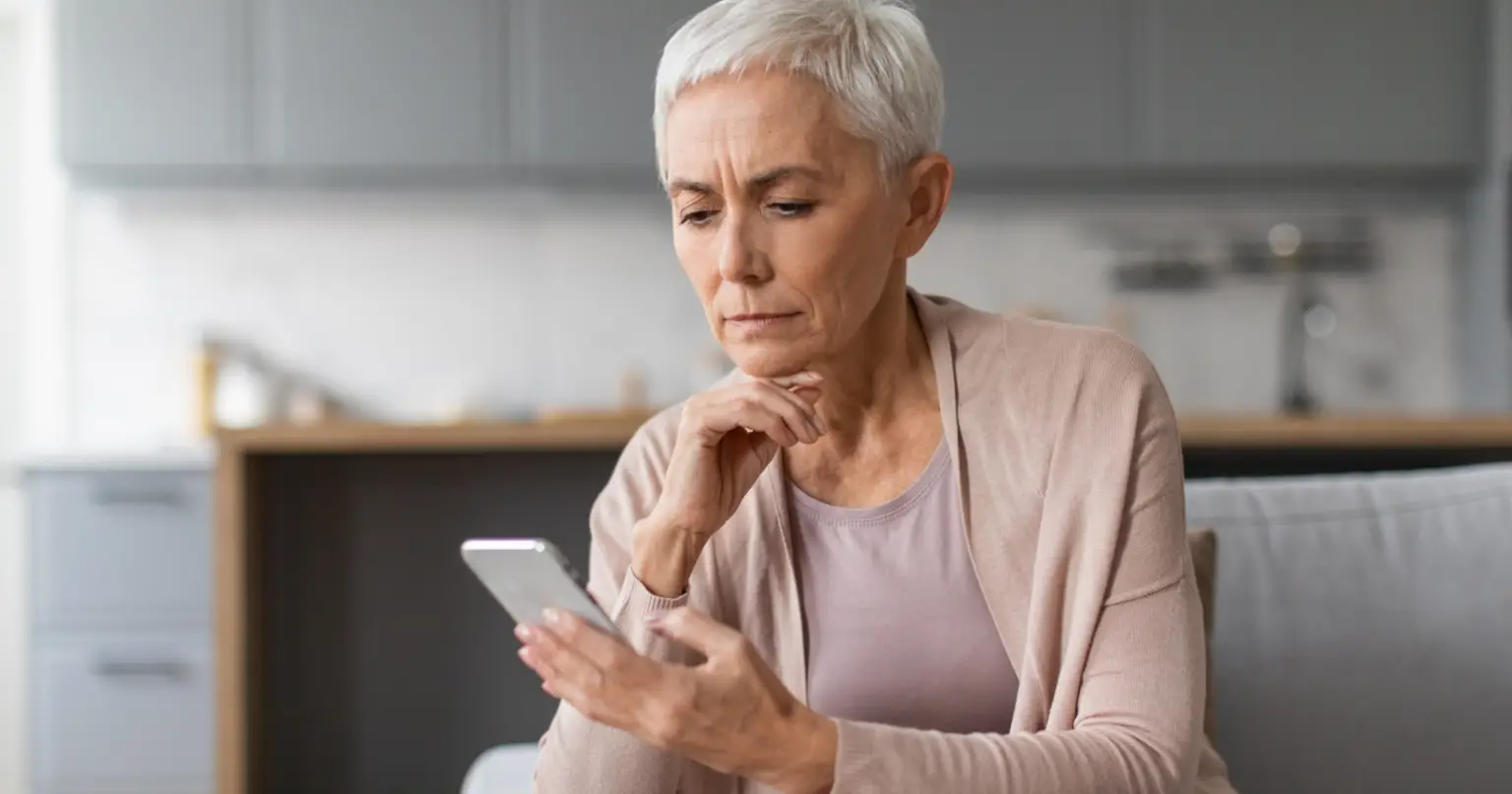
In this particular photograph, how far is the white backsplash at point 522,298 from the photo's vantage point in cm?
474

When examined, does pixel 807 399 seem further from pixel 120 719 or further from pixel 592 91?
pixel 592 91

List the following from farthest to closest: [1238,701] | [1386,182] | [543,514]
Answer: [1386,182] → [543,514] → [1238,701]

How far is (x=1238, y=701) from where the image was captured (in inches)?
68.0

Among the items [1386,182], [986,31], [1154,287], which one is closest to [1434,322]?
[1386,182]

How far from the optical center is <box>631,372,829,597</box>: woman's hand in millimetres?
1323

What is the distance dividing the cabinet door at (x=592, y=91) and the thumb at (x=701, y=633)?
3.41 metres

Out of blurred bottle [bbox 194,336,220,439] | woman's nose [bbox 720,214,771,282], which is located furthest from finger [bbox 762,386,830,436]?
blurred bottle [bbox 194,336,220,439]

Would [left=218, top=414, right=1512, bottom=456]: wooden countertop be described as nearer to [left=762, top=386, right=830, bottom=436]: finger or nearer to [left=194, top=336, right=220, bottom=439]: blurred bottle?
[left=762, top=386, right=830, bottom=436]: finger

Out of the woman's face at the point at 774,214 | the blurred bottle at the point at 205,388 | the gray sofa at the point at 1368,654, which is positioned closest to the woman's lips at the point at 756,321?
the woman's face at the point at 774,214

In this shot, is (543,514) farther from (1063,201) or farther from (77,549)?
(1063,201)

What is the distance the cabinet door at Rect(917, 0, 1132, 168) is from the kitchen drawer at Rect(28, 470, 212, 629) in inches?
91.3

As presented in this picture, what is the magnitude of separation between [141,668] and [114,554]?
0.27 metres

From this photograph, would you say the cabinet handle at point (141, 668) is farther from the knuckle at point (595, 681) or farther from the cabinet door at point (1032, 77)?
the knuckle at point (595, 681)

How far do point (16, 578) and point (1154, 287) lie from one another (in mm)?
3565
